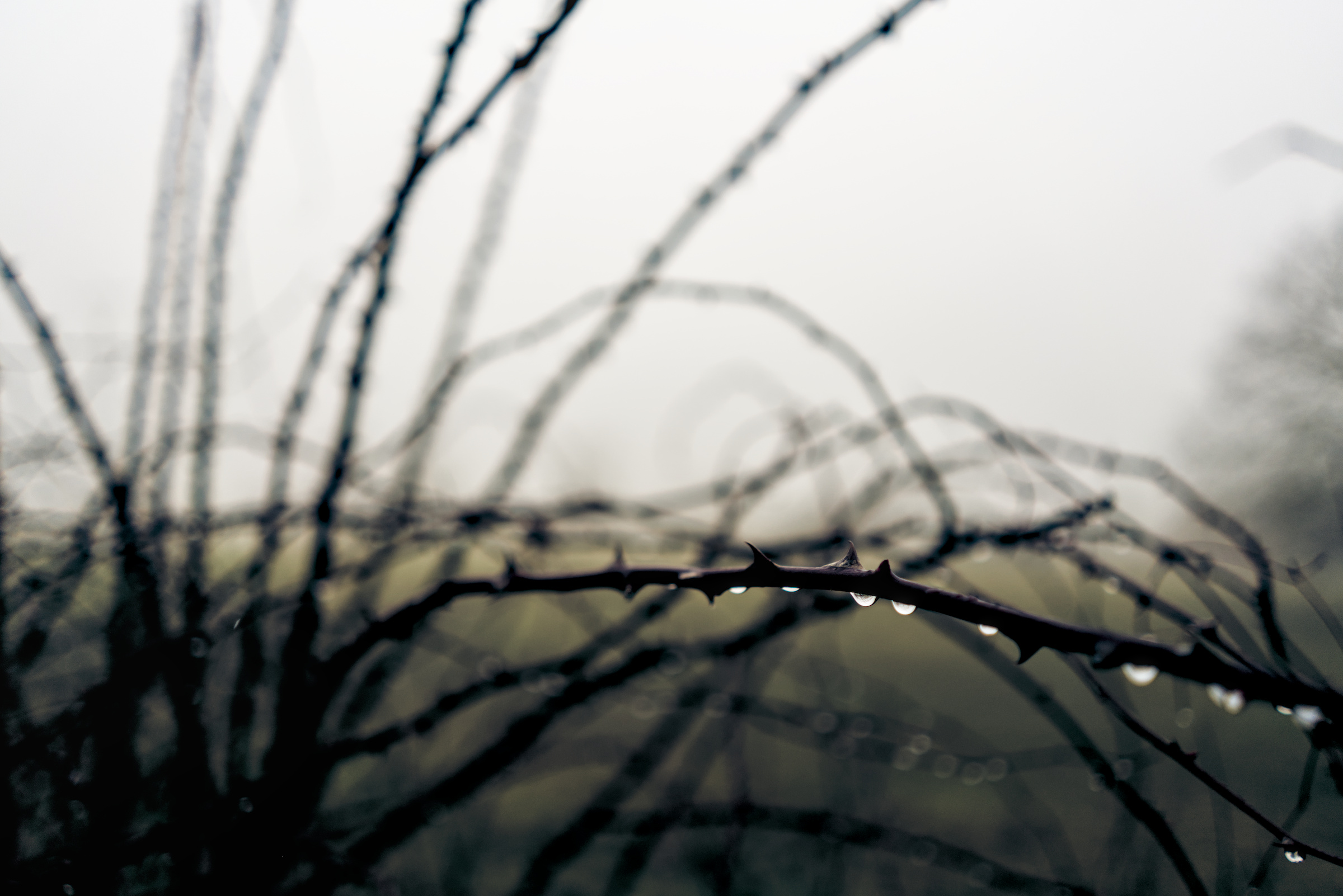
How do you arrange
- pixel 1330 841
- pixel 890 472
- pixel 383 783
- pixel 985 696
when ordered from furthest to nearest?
pixel 985 696, pixel 383 783, pixel 1330 841, pixel 890 472

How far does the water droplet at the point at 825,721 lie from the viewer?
0.45 meters

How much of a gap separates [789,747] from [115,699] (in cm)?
109

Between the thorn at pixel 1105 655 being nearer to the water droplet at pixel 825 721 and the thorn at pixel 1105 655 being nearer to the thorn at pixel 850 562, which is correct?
the thorn at pixel 850 562

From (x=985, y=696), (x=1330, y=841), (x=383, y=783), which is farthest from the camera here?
(x=985, y=696)

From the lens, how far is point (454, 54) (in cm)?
33

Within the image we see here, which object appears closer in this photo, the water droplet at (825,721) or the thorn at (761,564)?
the thorn at (761,564)

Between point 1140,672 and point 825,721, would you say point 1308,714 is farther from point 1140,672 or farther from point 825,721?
point 825,721

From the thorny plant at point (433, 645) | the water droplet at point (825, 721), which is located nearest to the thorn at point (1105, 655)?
the thorny plant at point (433, 645)

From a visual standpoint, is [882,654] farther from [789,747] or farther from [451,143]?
[451,143]

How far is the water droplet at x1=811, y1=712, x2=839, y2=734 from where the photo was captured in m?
0.45

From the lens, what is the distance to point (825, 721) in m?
0.54

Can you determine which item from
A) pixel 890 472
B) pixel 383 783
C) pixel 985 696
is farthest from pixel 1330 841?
pixel 383 783

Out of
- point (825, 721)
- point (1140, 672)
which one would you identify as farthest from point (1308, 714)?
point (825, 721)

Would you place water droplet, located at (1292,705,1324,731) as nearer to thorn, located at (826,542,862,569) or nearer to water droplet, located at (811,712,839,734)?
thorn, located at (826,542,862,569)
